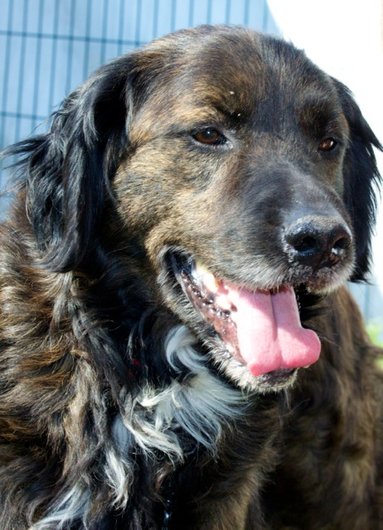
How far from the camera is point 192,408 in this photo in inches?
139

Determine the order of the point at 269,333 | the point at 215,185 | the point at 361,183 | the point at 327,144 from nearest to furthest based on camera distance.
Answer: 1. the point at 269,333
2. the point at 215,185
3. the point at 327,144
4. the point at 361,183

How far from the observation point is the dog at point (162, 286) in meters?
3.26

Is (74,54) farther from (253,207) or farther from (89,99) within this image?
(253,207)

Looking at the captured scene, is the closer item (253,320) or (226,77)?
(253,320)

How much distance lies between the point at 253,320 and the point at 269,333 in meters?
0.07

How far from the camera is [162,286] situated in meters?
3.42

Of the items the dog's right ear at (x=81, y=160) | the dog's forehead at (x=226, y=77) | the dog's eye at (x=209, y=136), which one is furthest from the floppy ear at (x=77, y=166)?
the dog's eye at (x=209, y=136)

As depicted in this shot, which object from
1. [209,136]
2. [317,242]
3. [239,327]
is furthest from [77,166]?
[317,242]

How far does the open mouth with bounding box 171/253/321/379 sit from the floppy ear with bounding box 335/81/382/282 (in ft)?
2.66

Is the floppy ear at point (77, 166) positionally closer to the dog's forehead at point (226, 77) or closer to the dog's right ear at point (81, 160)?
the dog's right ear at point (81, 160)

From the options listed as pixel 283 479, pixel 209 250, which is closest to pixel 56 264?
pixel 209 250

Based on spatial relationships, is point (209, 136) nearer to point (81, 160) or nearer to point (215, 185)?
point (215, 185)

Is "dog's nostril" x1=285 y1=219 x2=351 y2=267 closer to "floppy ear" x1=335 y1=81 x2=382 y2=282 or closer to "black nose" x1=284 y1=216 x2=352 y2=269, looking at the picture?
"black nose" x1=284 y1=216 x2=352 y2=269

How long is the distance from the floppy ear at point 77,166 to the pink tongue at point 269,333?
544 millimetres
